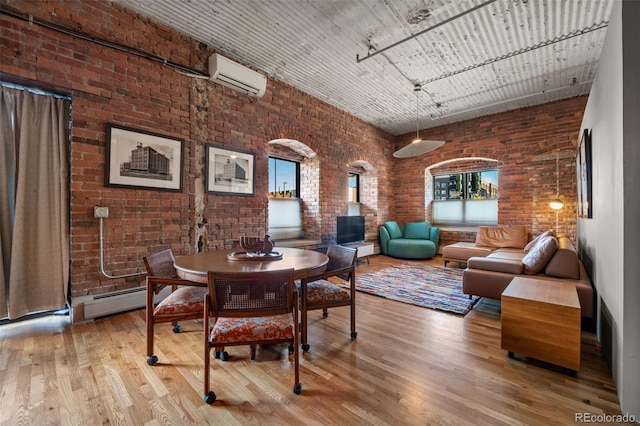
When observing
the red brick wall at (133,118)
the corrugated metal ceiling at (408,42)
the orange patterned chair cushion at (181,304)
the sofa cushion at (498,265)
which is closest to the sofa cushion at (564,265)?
the sofa cushion at (498,265)

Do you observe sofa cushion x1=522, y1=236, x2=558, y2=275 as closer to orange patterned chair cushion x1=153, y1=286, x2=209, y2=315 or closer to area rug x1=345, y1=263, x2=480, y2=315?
area rug x1=345, y1=263, x2=480, y2=315

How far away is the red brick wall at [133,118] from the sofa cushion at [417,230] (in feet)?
13.8

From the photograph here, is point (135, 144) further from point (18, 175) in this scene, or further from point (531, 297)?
point (531, 297)

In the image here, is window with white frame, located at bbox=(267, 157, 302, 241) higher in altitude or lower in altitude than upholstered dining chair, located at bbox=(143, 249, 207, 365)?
higher

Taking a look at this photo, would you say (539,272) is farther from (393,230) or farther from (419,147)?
(393,230)

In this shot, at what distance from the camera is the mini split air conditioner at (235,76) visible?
3404 millimetres

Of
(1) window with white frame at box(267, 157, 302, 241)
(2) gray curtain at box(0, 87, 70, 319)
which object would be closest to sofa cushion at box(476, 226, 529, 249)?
(1) window with white frame at box(267, 157, 302, 241)

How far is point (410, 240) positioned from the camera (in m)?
6.43

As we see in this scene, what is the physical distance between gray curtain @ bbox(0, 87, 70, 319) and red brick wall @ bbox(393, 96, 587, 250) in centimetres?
715

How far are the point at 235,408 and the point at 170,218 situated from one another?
8.05ft

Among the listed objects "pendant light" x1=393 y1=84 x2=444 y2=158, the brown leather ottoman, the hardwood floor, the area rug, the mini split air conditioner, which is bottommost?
the hardwood floor

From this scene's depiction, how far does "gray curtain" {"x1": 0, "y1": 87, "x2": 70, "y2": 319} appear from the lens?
2398 mm

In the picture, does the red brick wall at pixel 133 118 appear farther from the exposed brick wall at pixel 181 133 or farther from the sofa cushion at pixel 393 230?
the sofa cushion at pixel 393 230

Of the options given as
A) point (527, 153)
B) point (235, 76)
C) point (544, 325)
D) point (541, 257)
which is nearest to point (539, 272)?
point (541, 257)
